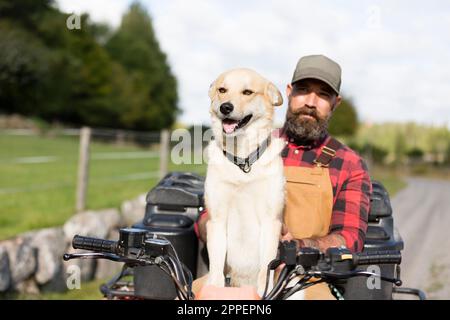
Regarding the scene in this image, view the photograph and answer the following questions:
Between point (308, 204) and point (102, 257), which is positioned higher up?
point (308, 204)

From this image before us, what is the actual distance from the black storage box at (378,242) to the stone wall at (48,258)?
4.43 m

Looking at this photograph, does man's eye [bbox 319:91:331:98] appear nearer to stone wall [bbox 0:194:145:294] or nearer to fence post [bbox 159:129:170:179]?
stone wall [bbox 0:194:145:294]

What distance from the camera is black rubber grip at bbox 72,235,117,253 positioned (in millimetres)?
2248

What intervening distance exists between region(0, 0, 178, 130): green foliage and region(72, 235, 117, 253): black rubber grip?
2980 centimetres

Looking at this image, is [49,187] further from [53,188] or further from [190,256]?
[190,256]

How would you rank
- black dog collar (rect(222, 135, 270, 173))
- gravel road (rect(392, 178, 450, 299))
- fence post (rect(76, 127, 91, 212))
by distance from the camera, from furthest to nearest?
fence post (rect(76, 127, 91, 212))
gravel road (rect(392, 178, 450, 299))
black dog collar (rect(222, 135, 270, 173))

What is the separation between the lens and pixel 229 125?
2984 mm

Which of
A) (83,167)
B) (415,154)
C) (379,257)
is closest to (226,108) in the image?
(379,257)

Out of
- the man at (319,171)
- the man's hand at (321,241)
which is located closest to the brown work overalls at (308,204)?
the man at (319,171)

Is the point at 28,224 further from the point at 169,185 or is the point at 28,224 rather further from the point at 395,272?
the point at 395,272

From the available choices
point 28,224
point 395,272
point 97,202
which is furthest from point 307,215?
point 97,202

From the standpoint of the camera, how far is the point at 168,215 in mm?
3713

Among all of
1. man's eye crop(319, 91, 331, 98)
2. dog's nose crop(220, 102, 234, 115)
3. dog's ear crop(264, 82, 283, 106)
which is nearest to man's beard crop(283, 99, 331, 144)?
man's eye crop(319, 91, 331, 98)

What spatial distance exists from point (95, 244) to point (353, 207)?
1.63 m
